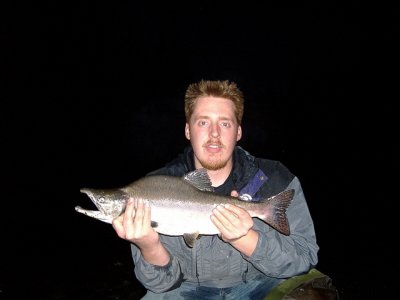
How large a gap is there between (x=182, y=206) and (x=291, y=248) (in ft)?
4.14

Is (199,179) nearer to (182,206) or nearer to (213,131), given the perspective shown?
(182,206)

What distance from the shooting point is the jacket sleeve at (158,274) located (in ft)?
13.1

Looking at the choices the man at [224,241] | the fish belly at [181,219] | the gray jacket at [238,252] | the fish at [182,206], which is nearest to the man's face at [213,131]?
the man at [224,241]

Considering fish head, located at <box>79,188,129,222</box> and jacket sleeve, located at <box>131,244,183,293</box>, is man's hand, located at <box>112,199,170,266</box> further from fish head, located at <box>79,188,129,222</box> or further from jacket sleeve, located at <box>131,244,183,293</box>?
jacket sleeve, located at <box>131,244,183,293</box>

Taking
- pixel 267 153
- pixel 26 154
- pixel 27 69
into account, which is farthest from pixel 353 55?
pixel 26 154

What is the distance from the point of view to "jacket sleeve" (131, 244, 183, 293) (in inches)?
→ 157

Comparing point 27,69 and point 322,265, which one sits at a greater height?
point 27,69

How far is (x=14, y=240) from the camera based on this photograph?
10.8 metres

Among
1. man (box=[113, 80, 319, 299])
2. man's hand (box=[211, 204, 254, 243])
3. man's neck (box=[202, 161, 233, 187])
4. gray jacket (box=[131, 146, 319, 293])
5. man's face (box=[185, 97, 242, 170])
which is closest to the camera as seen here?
man's hand (box=[211, 204, 254, 243])

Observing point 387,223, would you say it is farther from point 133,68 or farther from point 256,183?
point 133,68

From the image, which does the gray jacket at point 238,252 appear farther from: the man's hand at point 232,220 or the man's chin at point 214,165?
the man's hand at point 232,220

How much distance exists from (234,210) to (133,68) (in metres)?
79.7

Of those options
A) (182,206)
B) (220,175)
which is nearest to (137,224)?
(182,206)

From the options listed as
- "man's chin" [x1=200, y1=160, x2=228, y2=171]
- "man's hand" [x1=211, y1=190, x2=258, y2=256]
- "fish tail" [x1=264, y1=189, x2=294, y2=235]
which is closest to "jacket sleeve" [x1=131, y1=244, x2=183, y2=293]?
"man's hand" [x1=211, y1=190, x2=258, y2=256]
